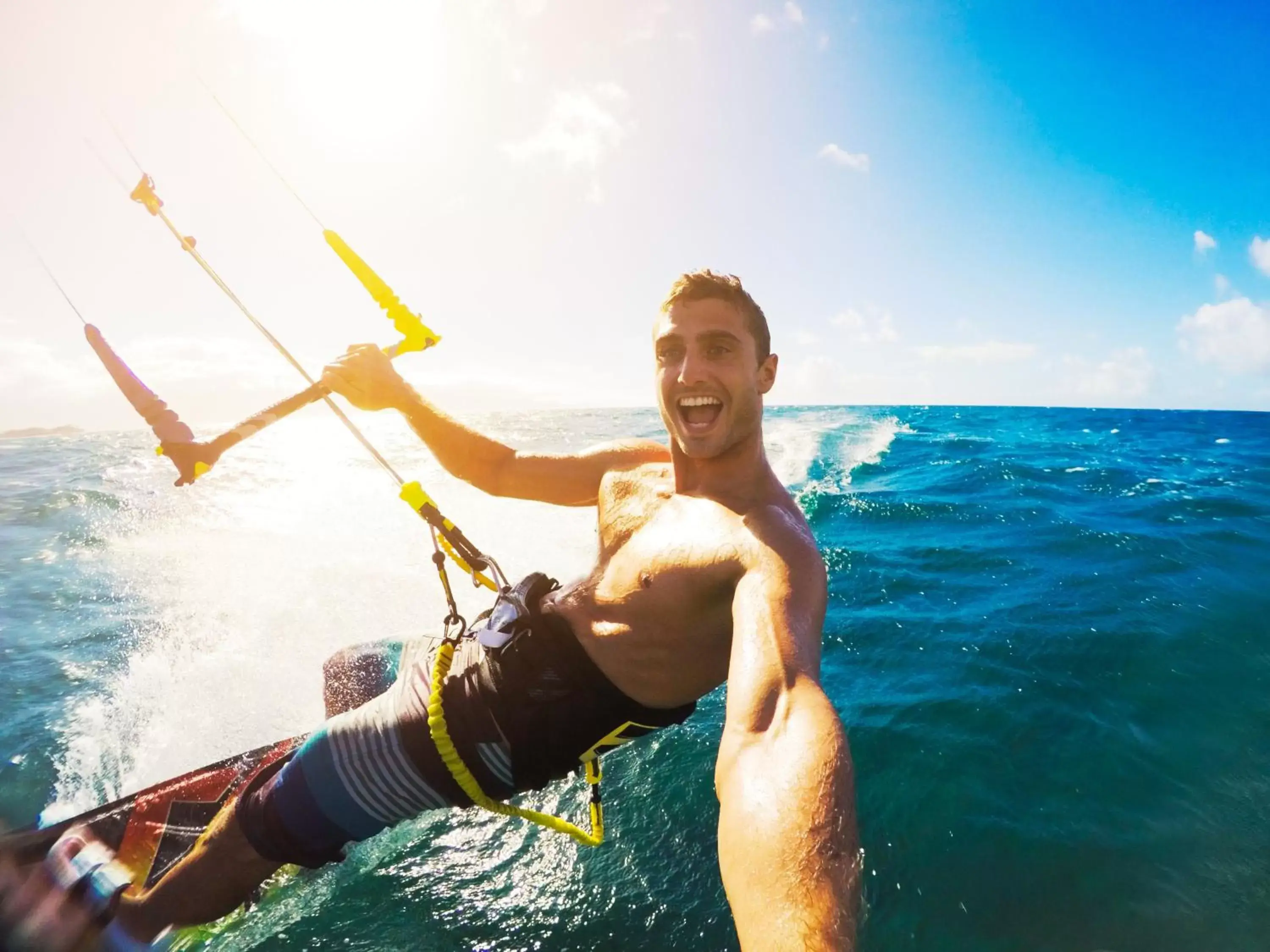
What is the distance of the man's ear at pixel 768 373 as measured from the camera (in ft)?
10.1

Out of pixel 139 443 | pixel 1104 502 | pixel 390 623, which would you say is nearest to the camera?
pixel 390 623

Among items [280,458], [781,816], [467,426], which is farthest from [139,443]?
[781,816]

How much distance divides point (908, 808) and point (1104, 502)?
10.1 m

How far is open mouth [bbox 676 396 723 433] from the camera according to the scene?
2.86 m

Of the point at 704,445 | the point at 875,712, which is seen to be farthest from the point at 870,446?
the point at 704,445

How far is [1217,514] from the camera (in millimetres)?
9773

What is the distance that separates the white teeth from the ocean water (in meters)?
2.69

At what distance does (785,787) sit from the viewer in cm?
140

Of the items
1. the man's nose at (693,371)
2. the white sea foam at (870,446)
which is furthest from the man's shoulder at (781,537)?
the white sea foam at (870,446)

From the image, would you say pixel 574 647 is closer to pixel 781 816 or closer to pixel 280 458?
pixel 781 816

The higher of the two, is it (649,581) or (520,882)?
(649,581)

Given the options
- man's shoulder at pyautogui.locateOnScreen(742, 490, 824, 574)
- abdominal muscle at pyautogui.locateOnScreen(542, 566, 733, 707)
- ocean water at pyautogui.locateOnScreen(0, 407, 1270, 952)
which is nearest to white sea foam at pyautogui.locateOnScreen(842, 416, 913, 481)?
ocean water at pyautogui.locateOnScreen(0, 407, 1270, 952)

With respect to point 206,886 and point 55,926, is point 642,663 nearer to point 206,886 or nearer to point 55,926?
point 206,886

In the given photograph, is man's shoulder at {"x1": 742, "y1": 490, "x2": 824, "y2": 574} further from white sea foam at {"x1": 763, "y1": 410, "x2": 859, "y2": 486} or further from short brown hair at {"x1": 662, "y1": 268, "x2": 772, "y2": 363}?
white sea foam at {"x1": 763, "y1": 410, "x2": 859, "y2": 486}
